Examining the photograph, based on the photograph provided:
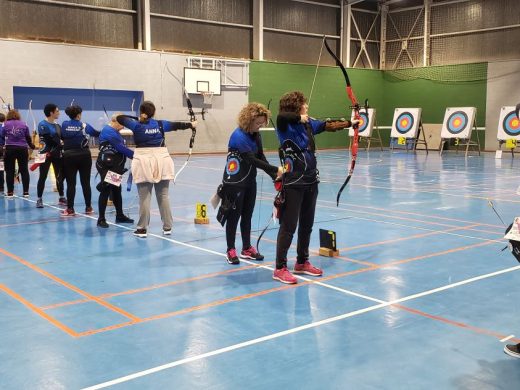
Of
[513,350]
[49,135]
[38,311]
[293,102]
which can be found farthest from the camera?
[49,135]

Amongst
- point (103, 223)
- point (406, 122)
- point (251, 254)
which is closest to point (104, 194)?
point (103, 223)

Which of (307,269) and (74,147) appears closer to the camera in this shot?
(307,269)

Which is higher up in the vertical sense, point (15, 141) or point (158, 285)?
point (15, 141)

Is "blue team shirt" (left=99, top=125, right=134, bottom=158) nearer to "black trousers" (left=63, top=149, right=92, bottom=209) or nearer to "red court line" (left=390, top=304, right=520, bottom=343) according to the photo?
"black trousers" (left=63, top=149, right=92, bottom=209)

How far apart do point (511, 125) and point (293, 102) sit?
16.6 meters

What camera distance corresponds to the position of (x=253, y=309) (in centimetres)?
380

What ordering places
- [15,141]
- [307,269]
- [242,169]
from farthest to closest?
[15,141] < [242,169] < [307,269]

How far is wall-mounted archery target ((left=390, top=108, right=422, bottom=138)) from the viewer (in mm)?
21922

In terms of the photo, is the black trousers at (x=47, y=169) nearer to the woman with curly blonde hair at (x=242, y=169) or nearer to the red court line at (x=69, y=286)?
the red court line at (x=69, y=286)

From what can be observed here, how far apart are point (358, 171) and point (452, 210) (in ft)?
18.5

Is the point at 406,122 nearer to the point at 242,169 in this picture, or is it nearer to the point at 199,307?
the point at 242,169

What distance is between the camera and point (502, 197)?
9062mm

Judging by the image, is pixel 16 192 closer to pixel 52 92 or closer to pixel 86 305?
pixel 86 305

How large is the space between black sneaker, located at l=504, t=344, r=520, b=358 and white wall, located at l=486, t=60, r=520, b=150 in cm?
1923
